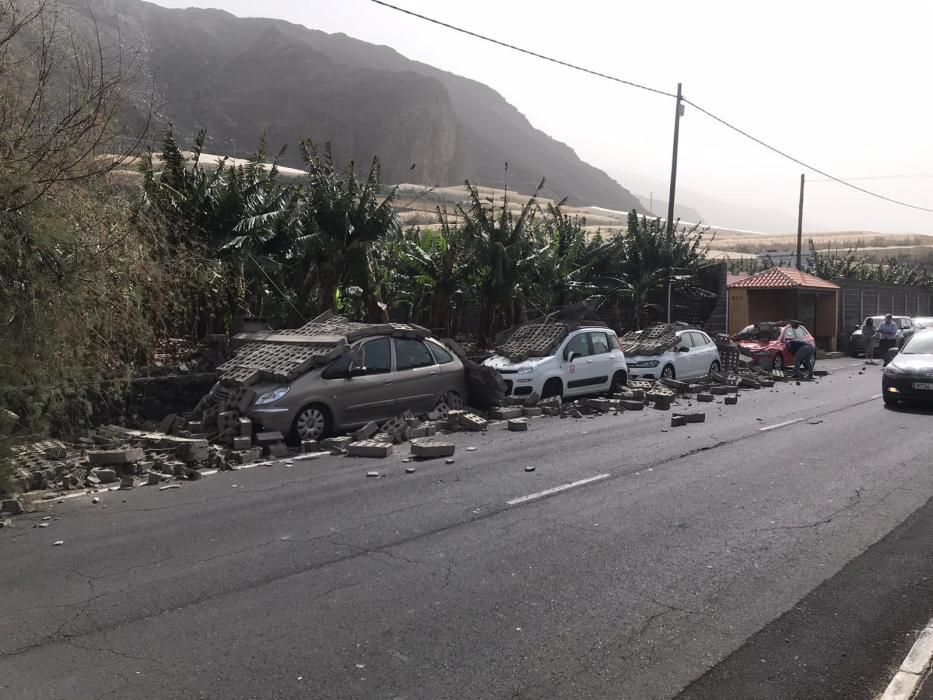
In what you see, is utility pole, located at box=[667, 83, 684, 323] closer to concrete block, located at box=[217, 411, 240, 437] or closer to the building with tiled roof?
the building with tiled roof

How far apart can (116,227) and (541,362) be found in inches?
346

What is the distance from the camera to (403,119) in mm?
149250

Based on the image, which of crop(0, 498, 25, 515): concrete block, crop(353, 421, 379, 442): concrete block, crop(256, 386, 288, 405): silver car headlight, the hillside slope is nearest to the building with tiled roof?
crop(353, 421, 379, 442): concrete block

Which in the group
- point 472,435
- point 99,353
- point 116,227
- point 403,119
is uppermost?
point 403,119

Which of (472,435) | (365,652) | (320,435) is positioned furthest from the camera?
(472,435)

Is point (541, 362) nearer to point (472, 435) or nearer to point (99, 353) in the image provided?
point (472, 435)

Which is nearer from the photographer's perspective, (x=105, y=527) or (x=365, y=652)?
(x=365, y=652)

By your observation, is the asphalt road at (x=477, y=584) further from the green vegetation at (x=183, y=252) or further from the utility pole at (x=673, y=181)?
the utility pole at (x=673, y=181)

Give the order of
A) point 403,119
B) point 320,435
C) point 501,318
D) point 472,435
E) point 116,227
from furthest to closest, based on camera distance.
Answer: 1. point 403,119
2. point 501,318
3. point 472,435
4. point 320,435
5. point 116,227

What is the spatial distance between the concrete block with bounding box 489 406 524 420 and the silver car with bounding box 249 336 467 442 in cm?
62

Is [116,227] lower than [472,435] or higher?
higher

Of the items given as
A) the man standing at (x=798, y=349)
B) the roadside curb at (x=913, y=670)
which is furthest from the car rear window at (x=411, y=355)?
the man standing at (x=798, y=349)

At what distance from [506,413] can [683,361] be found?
7.47 m

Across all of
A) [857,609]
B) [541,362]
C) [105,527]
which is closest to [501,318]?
[541,362]
